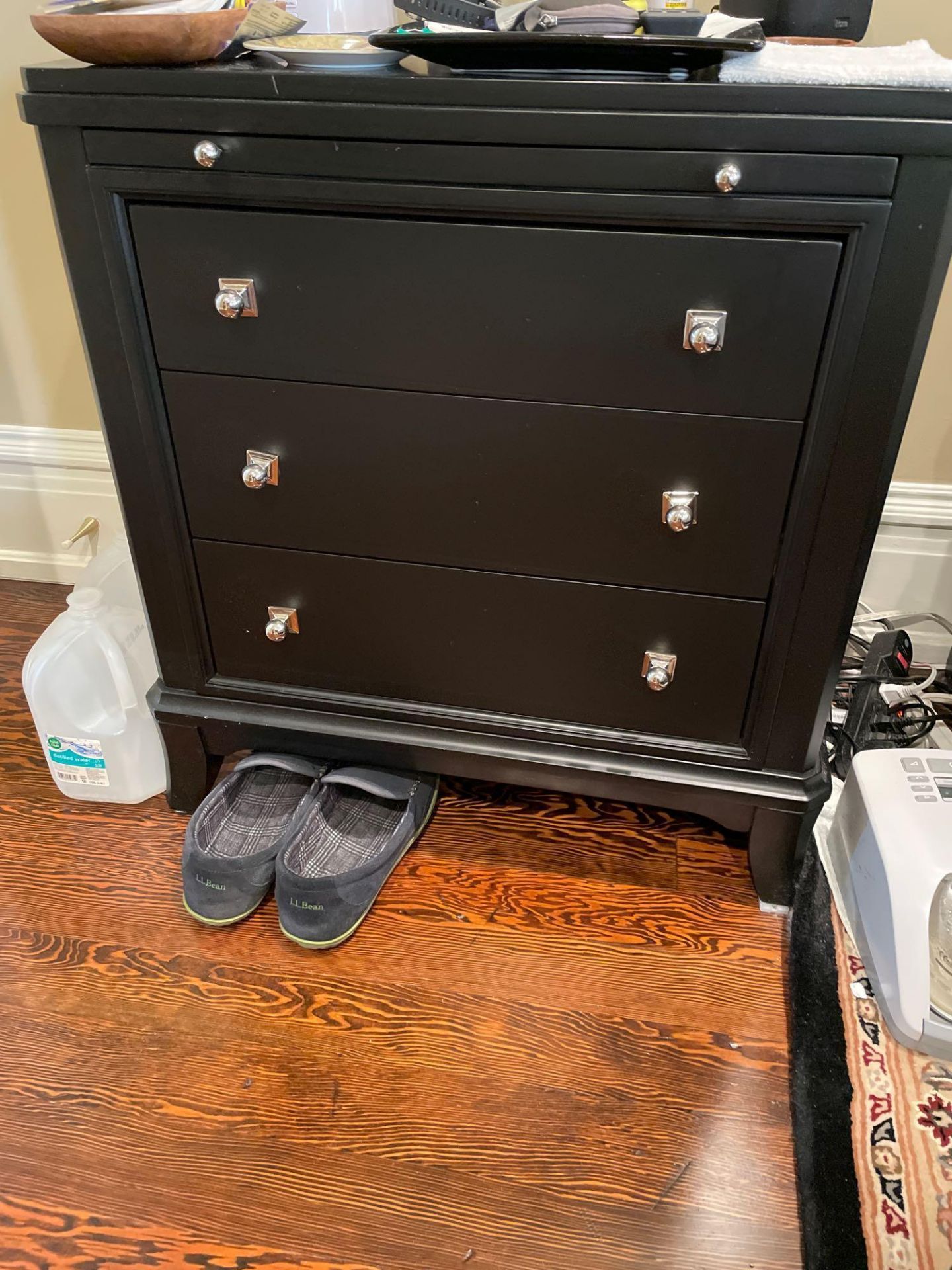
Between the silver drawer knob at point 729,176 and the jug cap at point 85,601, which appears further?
the jug cap at point 85,601

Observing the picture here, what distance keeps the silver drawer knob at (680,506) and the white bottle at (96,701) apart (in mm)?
754

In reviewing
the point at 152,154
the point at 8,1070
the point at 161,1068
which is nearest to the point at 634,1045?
the point at 161,1068

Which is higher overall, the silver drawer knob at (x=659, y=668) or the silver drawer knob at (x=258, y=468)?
the silver drawer knob at (x=258, y=468)

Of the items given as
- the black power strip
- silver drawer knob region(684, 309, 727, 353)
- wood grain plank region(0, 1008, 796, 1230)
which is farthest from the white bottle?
the black power strip

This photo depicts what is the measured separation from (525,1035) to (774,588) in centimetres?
56

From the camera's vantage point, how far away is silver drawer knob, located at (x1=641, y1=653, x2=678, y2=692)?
1.08 metres

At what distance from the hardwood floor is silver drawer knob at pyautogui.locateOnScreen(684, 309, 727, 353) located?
69 cm

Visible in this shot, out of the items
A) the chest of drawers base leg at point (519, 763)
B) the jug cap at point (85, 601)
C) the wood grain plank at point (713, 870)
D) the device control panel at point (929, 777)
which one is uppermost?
the jug cap at point (85, 601)

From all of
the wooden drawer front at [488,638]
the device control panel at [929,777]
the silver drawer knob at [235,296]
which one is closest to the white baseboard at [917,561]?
the device control panel at [929,777]

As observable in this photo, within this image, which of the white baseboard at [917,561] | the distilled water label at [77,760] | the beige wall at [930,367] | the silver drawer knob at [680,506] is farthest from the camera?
the white baseboard at [917,561]

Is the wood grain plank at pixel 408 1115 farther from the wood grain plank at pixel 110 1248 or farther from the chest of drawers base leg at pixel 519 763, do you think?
the chest of drawers base leg at pixel 519 763

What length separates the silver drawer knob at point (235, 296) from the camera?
0.97 metres

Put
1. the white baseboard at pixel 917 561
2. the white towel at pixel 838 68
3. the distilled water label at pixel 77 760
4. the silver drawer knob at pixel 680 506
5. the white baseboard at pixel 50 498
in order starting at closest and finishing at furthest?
the white towel at pixel 838 68
the silver drawer knob at pixel 680 506
the distilled water label at pixel 77 760
the white baseboard at pixel 917 561
the white baseboard at pixel 50 498

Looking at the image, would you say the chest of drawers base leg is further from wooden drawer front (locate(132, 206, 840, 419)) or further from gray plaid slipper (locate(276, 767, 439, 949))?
wooden drawer front (locate(132, 206, 840, 419))
